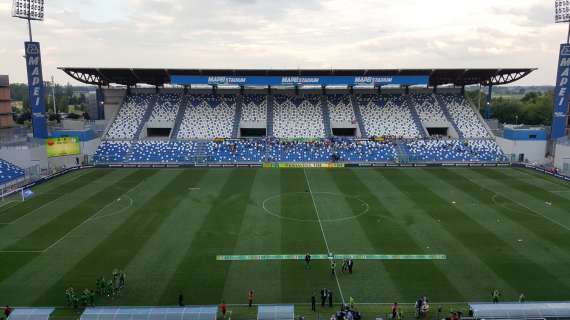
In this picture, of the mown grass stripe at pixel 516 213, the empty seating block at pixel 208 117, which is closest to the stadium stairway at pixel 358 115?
the mown grass stripe at pixel 516 213

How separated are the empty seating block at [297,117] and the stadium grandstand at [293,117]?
0.53ft

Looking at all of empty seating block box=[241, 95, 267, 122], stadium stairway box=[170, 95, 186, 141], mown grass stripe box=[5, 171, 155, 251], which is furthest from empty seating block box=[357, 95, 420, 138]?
mown grass stripe box=[5, 171, 155, 251]

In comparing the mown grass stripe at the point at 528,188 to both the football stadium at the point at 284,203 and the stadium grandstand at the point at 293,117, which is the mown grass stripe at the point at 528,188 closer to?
the football stadium at the point at 284,203

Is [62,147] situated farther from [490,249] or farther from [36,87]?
[490,249]

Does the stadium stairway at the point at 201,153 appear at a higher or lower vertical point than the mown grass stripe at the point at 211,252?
higher

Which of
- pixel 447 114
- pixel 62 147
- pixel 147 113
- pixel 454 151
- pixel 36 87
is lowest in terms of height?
pixel 454 151

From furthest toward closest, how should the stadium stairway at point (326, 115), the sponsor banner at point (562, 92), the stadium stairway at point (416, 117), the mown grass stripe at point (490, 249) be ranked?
the stadium stairway at point (326, 115) < the stadium stairway at point (416, 117) < the sponsor banner at point (562, 92) < the mown grass stripe at point (490, 249)

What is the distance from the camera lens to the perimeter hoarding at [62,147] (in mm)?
51809

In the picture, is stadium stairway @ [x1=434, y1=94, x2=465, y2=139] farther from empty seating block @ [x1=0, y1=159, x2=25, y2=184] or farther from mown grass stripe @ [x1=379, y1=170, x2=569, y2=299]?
empty seating block @ [x1=0, y1=159, x2=25, y2=184]

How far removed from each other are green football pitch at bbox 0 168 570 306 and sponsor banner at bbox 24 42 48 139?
11490 mm

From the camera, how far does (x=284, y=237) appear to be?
29.6m

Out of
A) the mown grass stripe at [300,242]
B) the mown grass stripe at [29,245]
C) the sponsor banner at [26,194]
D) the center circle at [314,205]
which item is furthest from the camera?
the sponsor banner at [26,194]

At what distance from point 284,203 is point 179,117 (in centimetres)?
3590

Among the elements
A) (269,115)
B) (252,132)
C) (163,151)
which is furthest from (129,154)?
(269,115)
